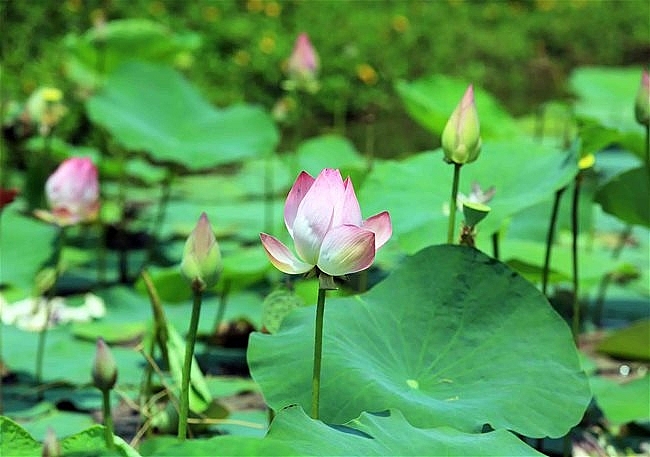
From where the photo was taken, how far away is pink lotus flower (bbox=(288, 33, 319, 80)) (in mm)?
2275

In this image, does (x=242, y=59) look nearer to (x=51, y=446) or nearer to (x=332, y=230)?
(x=332, y=230)

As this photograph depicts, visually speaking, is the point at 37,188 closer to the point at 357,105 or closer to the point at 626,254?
the point at 626,254

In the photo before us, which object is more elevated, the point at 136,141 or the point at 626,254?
the point at 136,141

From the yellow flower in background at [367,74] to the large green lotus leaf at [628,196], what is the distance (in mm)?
3246

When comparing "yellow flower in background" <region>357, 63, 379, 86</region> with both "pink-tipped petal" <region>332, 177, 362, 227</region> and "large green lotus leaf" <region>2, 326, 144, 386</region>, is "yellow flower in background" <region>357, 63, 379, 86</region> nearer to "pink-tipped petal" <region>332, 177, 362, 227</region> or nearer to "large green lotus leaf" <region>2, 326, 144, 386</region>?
"large green lotus leaf" <region>2, 326, 144, 386</region>

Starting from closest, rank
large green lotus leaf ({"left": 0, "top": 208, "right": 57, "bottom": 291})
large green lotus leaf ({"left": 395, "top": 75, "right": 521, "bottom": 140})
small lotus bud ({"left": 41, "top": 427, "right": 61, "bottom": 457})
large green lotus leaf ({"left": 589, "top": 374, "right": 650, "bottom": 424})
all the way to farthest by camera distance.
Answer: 1. small lotus bud ({"left": 41, "top": 427, "right": 61, "bottom": 457})
2. large green lotus leaf ({"left": 589, "top": 374, "right": 650, "bottom": 424})
3. large green lotus leaf ({"left": 0, "top": 208, "right": 57, "bottom": 291})
4. large green lotus leaf ({"left": 395, "top": 75, "right": 521, "bottom": 140})

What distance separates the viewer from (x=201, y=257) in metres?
0.94

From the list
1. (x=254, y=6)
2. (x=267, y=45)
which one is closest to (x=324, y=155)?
(x=267, y=45)

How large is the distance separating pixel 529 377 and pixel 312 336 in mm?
211

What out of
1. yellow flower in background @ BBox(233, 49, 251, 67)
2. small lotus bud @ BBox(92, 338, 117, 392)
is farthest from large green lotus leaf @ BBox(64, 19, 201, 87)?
small lotus bud @ BBox(92, 338, 117, 392)

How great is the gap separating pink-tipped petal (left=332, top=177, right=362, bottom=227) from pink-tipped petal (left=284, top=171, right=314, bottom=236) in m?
0.04

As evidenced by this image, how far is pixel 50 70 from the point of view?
154 inches

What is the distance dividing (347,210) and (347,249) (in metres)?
0.03

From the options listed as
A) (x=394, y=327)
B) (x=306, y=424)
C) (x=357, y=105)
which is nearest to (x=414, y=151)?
(x=357, y=105)
